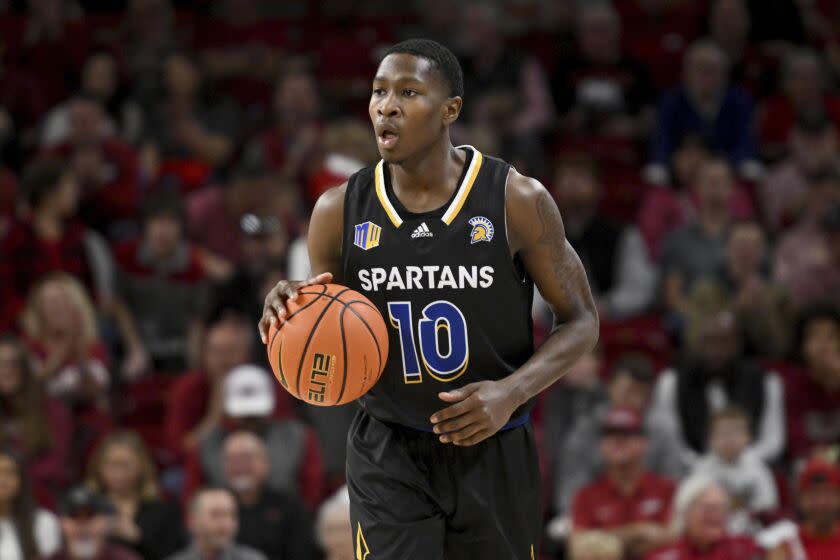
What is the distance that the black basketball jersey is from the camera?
13.0 ft

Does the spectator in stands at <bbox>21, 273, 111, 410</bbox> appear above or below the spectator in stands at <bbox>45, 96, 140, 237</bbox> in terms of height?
below

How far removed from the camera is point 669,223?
31.2 ft

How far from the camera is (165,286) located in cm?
878

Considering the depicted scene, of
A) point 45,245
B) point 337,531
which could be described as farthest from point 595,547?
point 45,245

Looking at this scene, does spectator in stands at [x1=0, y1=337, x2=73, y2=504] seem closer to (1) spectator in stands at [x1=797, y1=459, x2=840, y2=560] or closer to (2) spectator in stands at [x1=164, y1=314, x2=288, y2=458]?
(2) spectator in stands at [x1=164, y1=314, x2=288, y2=458]

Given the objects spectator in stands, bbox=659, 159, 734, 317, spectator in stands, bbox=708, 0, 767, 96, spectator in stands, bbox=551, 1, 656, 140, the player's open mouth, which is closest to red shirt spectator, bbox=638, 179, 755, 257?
spectator in stands, bbox=659, 159, 734, 317

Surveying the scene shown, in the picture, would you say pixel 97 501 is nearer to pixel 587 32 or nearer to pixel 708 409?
pixel 708 409

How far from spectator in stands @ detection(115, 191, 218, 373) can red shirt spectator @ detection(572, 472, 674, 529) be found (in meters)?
2.76

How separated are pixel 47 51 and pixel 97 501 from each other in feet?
16.5

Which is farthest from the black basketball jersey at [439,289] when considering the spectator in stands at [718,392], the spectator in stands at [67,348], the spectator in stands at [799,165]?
the spectator in stands at [799,165]

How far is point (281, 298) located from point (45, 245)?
5.03 meters

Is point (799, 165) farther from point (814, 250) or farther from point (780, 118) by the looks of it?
point (814, 250)

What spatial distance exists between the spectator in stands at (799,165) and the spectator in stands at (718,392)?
1932 mm

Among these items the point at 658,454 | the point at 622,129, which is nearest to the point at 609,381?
the point at 658,454
